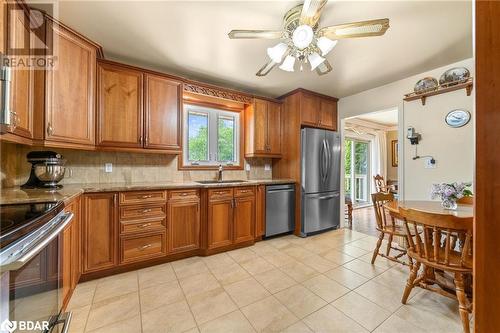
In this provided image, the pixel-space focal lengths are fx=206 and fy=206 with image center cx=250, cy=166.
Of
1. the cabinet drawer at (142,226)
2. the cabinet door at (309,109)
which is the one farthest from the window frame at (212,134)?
the cabinet door at (309,109)

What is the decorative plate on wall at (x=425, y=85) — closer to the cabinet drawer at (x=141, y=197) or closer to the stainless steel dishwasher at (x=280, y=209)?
the stainless steel dishwasher at (x=280, y=209)

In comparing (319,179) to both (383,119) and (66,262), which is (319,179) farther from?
(383,119)

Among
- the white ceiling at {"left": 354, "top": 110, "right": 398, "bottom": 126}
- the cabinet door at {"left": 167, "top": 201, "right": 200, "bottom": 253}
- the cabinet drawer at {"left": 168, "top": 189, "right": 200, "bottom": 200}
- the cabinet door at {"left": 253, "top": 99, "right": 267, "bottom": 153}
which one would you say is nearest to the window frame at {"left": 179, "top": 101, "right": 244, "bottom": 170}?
the cabinet door at {"left": 253, "top": 99, "right": 267, "bottom": 153}

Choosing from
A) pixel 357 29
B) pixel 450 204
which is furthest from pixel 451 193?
pixel 357 29

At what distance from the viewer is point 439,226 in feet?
4.69

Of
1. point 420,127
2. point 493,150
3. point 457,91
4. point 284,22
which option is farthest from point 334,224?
point 493,150

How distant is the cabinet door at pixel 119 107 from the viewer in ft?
7.35

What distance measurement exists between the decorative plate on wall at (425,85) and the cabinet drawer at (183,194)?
3247mm

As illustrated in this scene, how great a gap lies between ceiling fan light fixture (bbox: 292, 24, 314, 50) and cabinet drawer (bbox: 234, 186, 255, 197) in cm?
185

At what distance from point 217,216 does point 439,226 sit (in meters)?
2.16

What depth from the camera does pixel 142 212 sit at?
224cm

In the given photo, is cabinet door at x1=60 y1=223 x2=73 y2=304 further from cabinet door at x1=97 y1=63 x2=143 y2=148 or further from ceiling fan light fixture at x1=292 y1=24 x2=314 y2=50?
ceiling fan light fixture at x1=292 y1=24 x2=314 y2=50

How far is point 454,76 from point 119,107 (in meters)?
3.98

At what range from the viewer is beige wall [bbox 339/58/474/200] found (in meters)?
2.45
